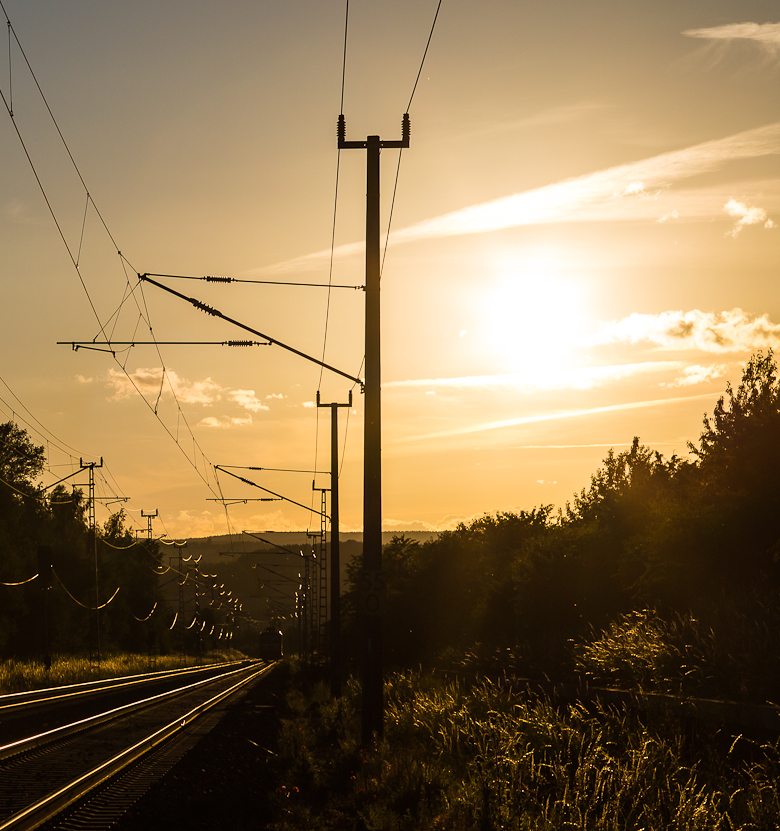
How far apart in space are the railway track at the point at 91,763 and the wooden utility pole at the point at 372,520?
10.8 feet

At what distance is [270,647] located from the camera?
360ft

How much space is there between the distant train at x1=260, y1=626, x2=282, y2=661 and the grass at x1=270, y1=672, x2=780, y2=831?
95.6m

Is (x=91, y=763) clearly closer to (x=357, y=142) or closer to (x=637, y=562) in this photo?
(x=357, y=142)

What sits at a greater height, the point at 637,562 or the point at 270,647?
the point at 637,562

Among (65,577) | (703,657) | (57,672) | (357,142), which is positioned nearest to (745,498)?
(703,657)

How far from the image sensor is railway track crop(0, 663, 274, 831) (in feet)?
33.8

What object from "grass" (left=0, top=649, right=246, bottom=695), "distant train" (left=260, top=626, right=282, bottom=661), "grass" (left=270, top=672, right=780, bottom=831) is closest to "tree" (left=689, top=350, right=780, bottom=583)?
"grass" (left=270, top=672, right=780, bottom=831)

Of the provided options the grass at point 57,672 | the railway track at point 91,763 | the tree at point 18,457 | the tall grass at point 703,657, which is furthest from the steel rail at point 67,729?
the tree at point 18,457

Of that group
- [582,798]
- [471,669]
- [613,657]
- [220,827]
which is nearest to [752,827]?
[582,798]

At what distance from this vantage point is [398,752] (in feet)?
44.9

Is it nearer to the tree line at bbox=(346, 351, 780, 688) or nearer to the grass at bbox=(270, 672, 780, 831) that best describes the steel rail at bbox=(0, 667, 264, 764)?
the grass at bbox=(270, 672, 780, 831)

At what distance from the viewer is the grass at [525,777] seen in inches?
349

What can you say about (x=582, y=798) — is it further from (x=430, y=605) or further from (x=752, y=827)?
(x=430, y=605)

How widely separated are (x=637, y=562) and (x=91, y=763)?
3162 cm
